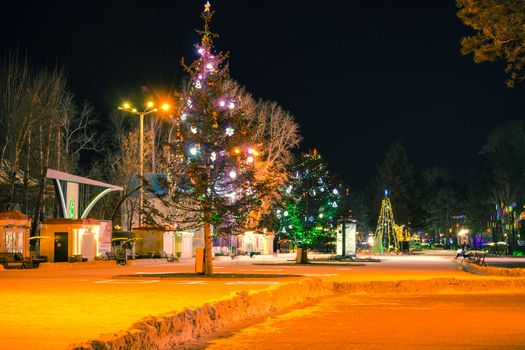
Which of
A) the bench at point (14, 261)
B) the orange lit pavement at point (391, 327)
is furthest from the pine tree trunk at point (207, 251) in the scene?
the bench at point (14, 261)

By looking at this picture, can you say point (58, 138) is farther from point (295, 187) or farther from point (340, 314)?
point (340, 314)

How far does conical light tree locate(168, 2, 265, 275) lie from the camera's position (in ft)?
104

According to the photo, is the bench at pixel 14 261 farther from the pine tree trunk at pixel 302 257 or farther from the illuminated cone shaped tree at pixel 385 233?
the illuminated cone shaped tree at pixel 385 233

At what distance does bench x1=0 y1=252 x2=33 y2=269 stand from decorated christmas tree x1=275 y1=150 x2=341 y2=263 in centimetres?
2210

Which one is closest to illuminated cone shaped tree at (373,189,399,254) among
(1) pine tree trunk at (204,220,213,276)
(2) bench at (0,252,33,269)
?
(2) bench at (0,252,33,269)

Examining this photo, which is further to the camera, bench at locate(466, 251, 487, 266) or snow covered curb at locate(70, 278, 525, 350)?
bench at locate(466, 251, 487, 266)

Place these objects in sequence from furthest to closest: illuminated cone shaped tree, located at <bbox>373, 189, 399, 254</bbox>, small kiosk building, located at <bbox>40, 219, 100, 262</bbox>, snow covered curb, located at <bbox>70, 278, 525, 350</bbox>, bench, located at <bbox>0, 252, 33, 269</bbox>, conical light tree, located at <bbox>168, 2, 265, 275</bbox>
Result: 1. illuminated cone shaped tree, located at <bbox>373, 189, 399, 254</bbox>
2. small kiosk building, located at <bbox>40, 219, 100, 262</bbox>
3. bench, located at <bbox>0, 252, 33, 269</bbox>
4. conical light tree, located at <bbox>168, 2, 265, 275</bbox>
5. snow covered curb, located at <bbox>70, 278, 525, 350</bbox>

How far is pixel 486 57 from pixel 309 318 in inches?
524

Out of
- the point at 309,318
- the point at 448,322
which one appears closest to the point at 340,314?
the point at 309,318

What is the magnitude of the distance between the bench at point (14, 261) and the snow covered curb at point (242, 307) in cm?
2206

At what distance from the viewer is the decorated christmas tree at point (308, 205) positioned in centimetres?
5825

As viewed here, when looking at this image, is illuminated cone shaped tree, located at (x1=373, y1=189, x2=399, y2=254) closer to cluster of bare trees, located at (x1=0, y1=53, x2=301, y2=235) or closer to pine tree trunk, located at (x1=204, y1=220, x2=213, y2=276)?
cluster of bare trees, located at (x1=0, y1=53, x2=301, y2=235)

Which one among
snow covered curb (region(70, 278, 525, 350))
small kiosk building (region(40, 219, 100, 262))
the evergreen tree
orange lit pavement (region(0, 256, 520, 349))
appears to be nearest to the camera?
snow covered curb (region(70, 278, 525, 350))

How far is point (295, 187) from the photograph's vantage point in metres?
59.4
